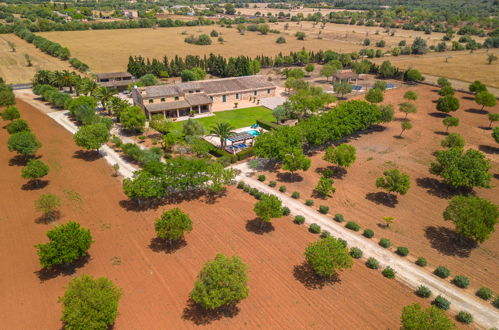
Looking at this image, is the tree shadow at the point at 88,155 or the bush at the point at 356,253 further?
the tree shadow at the point at 88,155

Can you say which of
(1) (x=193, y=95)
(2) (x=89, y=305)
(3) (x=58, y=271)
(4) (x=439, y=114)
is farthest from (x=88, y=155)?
(4) (x=439, y=114)

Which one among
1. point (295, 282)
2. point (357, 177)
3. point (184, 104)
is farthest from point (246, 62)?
point (295, 282)

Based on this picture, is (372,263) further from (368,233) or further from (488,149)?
(488,149)

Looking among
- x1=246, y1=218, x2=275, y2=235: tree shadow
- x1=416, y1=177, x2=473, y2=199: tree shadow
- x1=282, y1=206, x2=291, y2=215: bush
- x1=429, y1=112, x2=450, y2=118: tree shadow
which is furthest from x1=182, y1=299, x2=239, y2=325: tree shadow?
x1=429, y1=112, x2=450, y2=118: tree shadow

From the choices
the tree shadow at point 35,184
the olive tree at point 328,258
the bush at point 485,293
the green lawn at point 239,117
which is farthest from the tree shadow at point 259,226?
the green lawn at point 239,117

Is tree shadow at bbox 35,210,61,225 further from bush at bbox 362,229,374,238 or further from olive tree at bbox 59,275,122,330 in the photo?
bush at bbox 362,229,374,238

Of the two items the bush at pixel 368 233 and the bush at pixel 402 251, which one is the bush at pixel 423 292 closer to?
the bush at pixel 402 251

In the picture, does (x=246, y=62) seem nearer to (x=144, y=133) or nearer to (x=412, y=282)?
(x=144, y=133)

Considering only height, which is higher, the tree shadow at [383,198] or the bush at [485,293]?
the tree shadow at [383,198]
